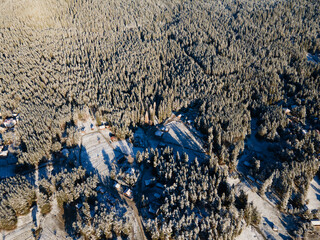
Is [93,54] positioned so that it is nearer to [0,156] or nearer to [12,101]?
[12,101]

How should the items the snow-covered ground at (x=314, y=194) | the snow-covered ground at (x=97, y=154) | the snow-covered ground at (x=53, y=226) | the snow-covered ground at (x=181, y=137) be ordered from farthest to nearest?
the snow-covered ground at (x=181, y=137), the snow-covered ground at (x=97, y=154), the snow-covered ground at (x=314, y=194), the snow-covered ground at (x=53, y=226)

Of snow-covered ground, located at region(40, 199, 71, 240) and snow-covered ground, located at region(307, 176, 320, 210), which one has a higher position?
snow-covered ground, located at region(40, 199, 71, 240)

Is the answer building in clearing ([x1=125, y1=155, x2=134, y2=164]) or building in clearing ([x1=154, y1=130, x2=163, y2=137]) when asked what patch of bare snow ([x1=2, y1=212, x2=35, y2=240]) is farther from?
building in clearing ([x1=154, y1=130, x2=163, y2=137])

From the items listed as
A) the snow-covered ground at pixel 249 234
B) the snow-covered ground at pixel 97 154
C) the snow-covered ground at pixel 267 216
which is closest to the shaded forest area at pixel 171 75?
the snow-covered ground at pixel 267 216

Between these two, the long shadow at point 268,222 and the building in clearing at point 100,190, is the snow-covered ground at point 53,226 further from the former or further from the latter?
the long shadow at point 268,222

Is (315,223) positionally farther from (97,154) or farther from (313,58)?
(313,58)

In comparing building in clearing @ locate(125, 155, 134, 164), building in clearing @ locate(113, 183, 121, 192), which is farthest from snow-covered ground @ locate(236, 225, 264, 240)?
building in clearing @ locate(125, 155, 134, 164)

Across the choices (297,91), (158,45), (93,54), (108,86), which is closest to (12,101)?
(108,86)
